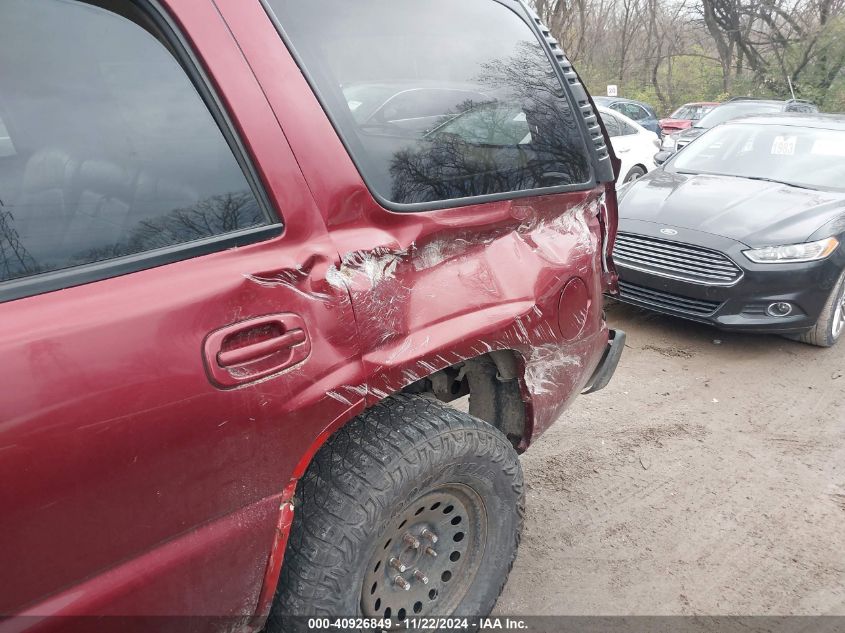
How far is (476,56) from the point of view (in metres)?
2.11

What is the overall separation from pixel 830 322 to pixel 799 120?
2.23m

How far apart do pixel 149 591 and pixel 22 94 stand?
40.2 inches

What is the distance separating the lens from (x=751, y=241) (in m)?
4.37

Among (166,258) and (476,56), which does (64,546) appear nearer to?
(166,258)

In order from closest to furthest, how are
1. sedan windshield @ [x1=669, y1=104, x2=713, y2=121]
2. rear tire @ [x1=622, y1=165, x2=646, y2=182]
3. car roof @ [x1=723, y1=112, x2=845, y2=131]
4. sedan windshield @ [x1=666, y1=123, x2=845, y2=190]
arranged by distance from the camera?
sedan windshield @ [x1=666, y1=123, x2=845, y2=190], car roof @ [x1=723, y1=112, x2=845, y2=131], rear tire @ [x1=622, y1=165, x2=646, y2=182], sedan windshield @ [x1=669, y1=104, x2=713, y2=121]

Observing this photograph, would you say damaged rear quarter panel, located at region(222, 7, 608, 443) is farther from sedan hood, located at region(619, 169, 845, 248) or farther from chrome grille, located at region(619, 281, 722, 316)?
sedan hood, located at region(619, 169, 845, 248)

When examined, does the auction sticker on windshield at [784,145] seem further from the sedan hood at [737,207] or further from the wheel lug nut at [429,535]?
the wheel lug nut at [429,535]

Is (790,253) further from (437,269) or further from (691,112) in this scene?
(691,112)

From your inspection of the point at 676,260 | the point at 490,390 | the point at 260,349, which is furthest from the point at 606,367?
the point at 676,260

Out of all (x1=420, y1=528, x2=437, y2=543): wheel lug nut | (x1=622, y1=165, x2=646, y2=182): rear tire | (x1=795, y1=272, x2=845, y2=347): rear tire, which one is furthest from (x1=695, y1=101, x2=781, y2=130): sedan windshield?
(x1=420, y1=528, x2=437, y2=543): wheel lug nut

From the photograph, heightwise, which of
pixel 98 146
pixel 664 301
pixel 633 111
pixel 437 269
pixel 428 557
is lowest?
pixel 633 111

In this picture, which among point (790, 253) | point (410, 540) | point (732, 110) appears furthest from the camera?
point (732, 110)

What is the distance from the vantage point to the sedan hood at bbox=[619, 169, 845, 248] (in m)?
4.42

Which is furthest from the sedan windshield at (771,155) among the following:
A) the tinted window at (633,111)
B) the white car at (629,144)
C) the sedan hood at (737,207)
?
the tinted window at (633,111)
